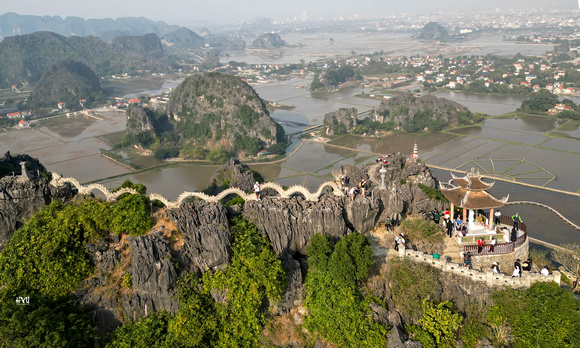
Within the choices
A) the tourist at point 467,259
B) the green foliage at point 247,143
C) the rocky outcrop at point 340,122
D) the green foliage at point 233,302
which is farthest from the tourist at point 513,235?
the rocky outcrop at point 340,122

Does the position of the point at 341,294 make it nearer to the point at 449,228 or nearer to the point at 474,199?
the point at 449,228

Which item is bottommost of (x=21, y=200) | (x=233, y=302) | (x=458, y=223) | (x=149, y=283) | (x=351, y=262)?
(x=233, y=302)

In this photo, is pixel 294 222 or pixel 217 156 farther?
pixel 217 156

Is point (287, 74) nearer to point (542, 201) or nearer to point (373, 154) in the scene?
point (373, 154)

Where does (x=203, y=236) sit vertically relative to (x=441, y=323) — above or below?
above

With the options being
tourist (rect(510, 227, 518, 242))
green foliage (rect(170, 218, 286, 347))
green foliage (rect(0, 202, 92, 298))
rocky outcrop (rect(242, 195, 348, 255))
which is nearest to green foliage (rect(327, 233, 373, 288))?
rocky outcrop (rect(242, 195, 348, 255))

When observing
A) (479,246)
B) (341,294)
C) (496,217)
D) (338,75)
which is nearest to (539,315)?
(479,246)

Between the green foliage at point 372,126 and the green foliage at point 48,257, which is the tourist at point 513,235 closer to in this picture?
the green foliage at point 48,257
